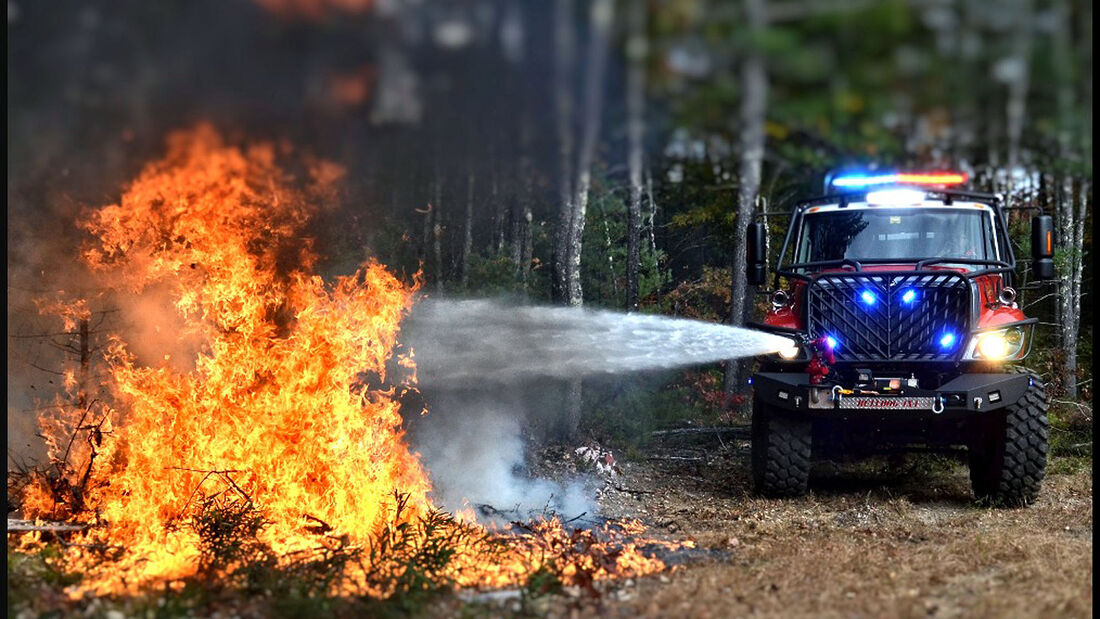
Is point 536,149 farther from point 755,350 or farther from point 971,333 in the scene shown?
point 971,333

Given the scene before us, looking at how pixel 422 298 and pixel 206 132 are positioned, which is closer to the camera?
pixel 206 132

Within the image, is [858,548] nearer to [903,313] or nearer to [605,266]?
[903,313]

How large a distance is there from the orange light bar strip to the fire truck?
0.7 inches

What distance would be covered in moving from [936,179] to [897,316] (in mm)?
1353

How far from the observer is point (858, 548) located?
7.29 m

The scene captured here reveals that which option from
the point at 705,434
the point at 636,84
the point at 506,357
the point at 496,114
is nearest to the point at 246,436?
the point at 496,114

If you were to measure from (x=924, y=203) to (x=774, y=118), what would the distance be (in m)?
3.52

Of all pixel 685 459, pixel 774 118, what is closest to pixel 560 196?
pixel 774 118

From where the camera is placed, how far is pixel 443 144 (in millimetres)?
7086

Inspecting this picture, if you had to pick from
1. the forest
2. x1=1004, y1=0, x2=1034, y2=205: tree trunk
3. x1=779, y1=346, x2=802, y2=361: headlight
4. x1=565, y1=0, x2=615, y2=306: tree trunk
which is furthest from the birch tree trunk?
x1=565, y1=0, x2=615, y2=306: tree trunk

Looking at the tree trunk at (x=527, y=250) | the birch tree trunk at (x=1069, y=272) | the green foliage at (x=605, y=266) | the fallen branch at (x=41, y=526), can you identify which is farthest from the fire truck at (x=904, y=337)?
the green foliage at (x=605, y=266)

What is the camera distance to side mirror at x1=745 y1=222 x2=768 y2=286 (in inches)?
366

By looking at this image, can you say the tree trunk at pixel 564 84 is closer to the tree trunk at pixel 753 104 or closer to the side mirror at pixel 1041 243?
the tree trunk at pixel 753 104

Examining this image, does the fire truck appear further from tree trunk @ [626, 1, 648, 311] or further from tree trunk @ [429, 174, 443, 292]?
tree trunk @ [429, 174, 443, 292]
